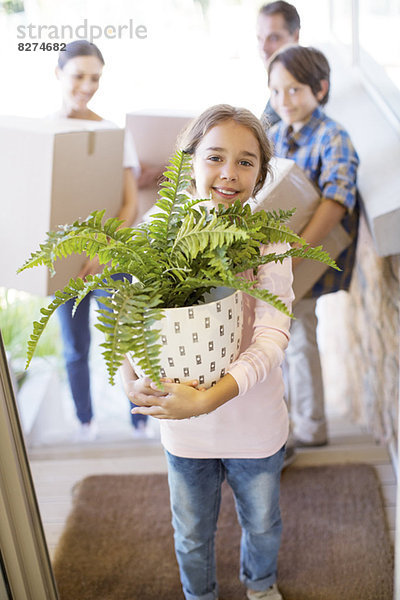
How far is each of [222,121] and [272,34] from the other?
463 mm

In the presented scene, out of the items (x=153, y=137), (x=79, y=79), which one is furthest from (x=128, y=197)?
(x=79, y=79)

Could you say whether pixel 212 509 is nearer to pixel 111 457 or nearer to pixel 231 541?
pixel 231 541

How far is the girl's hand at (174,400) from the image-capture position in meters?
1.15

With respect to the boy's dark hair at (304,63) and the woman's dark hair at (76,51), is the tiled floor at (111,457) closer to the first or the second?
the boy's dark hair at (304,63)

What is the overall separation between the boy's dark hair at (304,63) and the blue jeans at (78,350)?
34.9 inches

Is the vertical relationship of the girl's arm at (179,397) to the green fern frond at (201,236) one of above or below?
below

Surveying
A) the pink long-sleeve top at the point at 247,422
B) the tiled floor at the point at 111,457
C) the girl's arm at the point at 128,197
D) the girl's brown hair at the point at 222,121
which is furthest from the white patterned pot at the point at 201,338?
the tiled floor at the point at 111,457

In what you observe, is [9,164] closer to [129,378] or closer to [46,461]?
[129,378]

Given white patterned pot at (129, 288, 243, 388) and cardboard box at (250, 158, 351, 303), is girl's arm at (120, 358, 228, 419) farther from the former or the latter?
cardboard box at (250, 158, 351, 303)

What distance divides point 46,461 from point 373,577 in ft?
4.03

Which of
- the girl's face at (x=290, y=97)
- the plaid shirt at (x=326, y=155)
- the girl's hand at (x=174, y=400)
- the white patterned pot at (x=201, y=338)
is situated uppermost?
the girl's face at (x=290, y=97)

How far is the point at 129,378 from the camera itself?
4.15ft

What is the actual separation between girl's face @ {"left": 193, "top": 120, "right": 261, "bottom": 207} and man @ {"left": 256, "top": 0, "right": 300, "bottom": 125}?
0.76 ft

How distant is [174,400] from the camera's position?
3.76 feet
